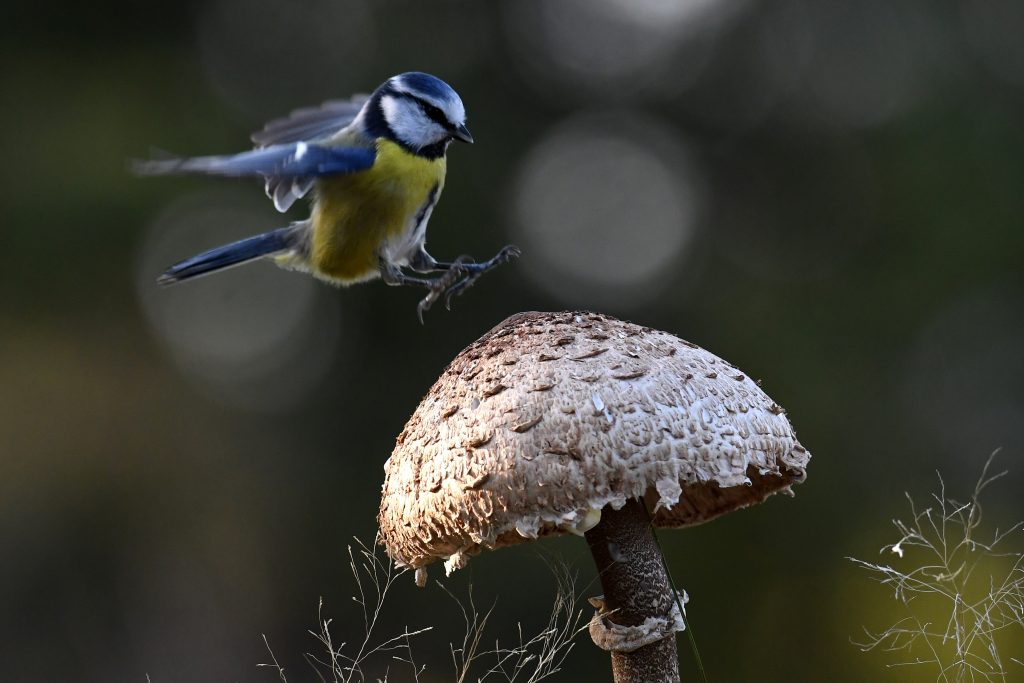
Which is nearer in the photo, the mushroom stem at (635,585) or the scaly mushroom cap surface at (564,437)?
the scaly mushroom cap surface at (564,437)

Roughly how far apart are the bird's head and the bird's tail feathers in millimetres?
630

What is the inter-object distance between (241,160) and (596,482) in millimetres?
1731

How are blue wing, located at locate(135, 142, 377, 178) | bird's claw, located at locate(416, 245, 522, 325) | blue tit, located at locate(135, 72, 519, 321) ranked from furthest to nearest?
blue tit, located at locate(135, 72, 519, 321) < bird's claw, located at locate(416, 245, 522, 325) < blue wing, located at locate(135, 142, 377, 178)

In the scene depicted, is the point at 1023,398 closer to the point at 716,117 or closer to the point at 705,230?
the point at 705,230

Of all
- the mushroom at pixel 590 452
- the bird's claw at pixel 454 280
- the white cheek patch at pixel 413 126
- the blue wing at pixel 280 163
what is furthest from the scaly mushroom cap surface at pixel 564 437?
the white cheek patch at pixel 413 126

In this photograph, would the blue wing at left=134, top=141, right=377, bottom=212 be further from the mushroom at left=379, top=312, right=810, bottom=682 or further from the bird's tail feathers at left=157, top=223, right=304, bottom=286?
the mushroom at left=379, top=312, right=810, bottom=682

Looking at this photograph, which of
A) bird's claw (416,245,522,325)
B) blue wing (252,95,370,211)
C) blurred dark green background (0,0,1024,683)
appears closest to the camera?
bird's claw (416,245,522,325)

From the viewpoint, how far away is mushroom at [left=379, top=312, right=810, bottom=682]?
2.71 m

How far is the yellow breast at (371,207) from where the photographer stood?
4.31 metres

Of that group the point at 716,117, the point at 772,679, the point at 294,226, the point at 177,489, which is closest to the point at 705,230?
the point at 716,117

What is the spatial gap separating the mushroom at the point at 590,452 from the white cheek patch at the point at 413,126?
137 centimetres

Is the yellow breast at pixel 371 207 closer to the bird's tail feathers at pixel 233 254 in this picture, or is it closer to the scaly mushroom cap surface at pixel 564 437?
the bird's tail feathers at pixel 233 254

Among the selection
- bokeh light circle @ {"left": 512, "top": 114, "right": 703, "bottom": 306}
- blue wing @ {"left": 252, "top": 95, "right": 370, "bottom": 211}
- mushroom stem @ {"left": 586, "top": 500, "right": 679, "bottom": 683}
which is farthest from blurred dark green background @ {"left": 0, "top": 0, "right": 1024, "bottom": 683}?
mushroom stem @ {"left": 586, "top": 500, "right": 679, "bottom": 683}

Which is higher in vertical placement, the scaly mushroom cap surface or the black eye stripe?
the black eye stripe
